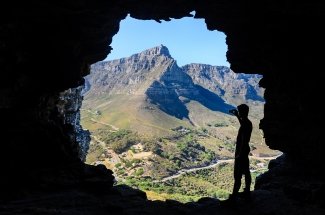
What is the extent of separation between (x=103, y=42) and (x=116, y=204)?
644 inches

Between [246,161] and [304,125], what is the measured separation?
10.4m

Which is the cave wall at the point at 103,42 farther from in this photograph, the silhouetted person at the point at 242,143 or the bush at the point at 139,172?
the bush at the point at 139,172

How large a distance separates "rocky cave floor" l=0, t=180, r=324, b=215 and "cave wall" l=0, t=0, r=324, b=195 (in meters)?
3.45

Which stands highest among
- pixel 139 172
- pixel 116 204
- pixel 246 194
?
pixel 139 172

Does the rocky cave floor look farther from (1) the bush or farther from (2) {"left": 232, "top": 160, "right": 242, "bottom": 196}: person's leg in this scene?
(1) the bush

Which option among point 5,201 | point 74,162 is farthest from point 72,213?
point 74,162

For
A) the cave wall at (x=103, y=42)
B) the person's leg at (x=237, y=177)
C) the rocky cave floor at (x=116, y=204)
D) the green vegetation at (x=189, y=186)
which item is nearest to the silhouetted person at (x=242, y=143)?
the person's leg at (x=237, y=177)

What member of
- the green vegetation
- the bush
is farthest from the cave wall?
the bush

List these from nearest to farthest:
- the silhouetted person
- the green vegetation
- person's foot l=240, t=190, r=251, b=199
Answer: the silhouetted person < person's foot l=240, t=190, r=251, b=199 < the green vegetation

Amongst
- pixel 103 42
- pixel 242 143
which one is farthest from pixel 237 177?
pixel 103 42

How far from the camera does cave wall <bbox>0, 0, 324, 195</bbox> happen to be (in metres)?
22.4

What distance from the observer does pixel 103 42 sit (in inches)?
1240

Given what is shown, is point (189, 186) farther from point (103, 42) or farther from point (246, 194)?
point (246, 194)

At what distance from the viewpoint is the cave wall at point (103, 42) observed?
2242cm
